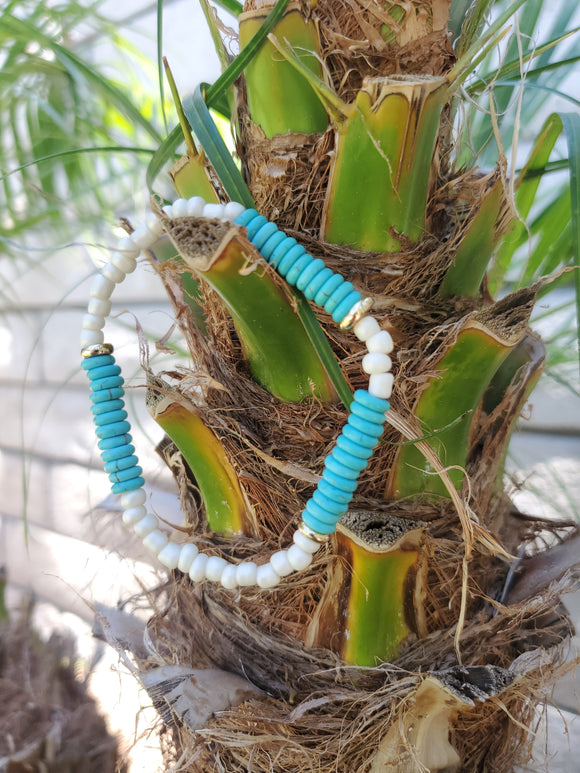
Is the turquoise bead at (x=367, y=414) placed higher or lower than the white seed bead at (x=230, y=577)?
higher

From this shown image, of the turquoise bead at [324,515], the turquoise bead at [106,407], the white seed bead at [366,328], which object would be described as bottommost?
the turquoise bead at [324,515]

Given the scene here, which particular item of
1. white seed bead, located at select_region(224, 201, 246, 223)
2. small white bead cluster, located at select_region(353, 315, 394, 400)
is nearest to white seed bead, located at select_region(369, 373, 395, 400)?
small white bead cluster, located at select_region(353, 315, 394, 400)

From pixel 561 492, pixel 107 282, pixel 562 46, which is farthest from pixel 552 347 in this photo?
pixel 107 282

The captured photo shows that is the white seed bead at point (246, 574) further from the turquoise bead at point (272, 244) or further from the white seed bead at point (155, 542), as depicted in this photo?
the turquoise bead at point (272, 244)

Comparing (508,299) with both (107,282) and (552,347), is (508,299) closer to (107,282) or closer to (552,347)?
(107,282)

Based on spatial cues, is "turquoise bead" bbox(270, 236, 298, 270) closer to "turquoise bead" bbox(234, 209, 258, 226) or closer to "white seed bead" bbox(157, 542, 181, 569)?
"turquoise bead" bbox(234, 209, 258, 226)

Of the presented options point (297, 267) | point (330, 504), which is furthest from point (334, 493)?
point (297, 267)

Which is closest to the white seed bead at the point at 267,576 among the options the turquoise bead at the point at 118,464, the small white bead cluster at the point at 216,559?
the small white bead cluster at the point at 216,559
